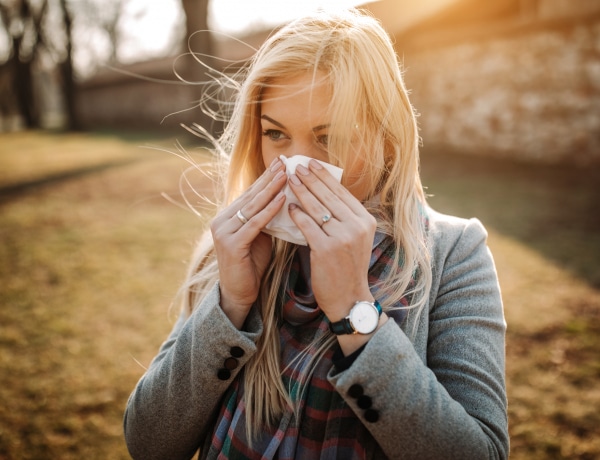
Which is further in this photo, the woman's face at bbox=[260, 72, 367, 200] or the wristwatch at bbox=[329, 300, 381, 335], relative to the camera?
the woman's face at bbox=[260, 72, 367, 200]

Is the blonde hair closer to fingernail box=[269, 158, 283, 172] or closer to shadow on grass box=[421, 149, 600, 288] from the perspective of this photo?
fingernail box=[269, 158, 283, 172]

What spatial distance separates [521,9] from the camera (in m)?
10.5

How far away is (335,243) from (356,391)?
415mm

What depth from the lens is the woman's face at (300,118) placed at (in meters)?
1.42

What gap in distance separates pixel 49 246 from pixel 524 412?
6.20 metres

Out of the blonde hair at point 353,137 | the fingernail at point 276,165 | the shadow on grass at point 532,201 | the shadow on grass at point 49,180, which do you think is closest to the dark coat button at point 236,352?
the blonde hair at point 353,137

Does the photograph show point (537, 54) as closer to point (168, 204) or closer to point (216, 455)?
point (168, 204)

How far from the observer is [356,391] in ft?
3.96

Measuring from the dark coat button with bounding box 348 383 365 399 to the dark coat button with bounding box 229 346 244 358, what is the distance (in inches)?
14.4

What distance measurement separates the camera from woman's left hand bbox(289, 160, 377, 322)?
1.24 metres

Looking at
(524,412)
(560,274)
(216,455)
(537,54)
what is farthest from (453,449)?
(537,54)

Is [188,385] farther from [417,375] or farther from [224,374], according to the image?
[417,375]

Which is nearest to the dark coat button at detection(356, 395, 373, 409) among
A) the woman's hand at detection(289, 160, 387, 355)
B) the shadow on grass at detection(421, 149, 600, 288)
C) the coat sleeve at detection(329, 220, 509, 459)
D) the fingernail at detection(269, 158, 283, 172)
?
the coat sleeve at detection(329, 220, 509, 459)

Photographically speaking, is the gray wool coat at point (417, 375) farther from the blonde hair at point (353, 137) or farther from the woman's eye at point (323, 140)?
the woman's eye at point (323, 140)
